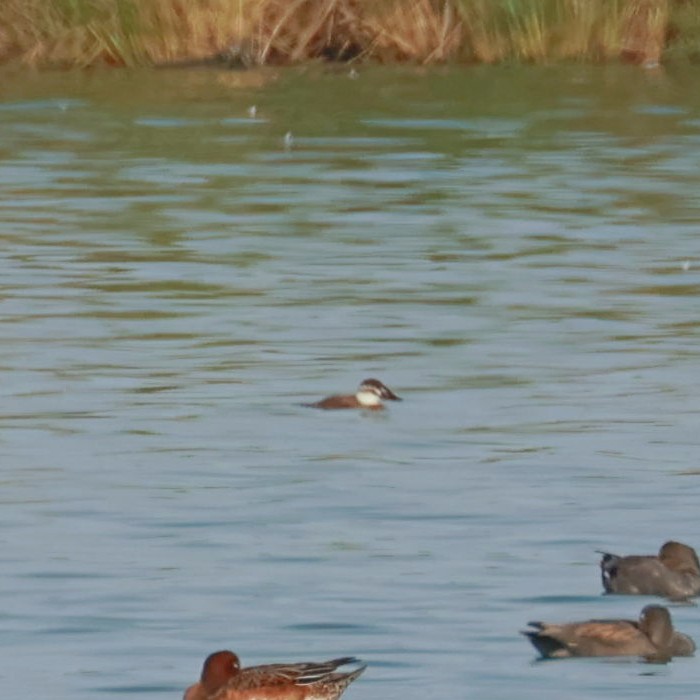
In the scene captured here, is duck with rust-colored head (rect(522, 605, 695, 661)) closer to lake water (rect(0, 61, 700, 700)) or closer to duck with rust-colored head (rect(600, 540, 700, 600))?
lake water (rect(0, 61, 700, 700))

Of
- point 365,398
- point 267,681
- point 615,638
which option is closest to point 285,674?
point 267,681

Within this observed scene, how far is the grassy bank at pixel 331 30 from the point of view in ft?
79.6

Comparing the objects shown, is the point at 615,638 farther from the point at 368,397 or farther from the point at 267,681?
the point at 368,397

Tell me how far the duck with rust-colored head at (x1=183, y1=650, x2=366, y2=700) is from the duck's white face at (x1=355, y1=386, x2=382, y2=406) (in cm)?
379

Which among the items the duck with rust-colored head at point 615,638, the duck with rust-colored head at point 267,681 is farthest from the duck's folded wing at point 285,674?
the duck with rust-colored head at point 615,638

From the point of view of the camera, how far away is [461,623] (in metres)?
7.19

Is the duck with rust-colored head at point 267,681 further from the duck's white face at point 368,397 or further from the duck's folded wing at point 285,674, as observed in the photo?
the duck's white face at point 368,397

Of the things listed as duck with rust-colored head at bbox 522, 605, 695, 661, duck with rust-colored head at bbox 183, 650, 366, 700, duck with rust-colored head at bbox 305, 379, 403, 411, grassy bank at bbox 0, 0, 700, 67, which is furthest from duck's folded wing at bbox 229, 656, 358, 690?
grassy bank at bbox 0, 0, 700, 67

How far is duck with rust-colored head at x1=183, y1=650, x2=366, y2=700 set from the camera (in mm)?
6340

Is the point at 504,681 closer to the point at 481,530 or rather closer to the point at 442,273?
the point at 481,530

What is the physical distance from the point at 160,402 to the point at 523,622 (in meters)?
3.61

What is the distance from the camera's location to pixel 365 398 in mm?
10258

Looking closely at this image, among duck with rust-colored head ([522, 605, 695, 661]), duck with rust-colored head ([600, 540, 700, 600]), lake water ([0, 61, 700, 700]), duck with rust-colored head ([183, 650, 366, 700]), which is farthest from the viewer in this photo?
duck with rust-colored head ([600, 540, 700, 600])

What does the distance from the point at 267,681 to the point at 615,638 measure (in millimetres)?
985
